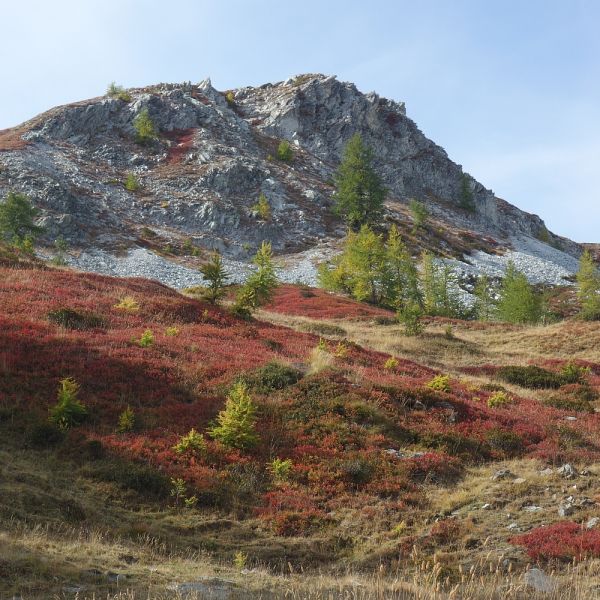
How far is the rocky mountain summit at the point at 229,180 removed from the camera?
66.6m

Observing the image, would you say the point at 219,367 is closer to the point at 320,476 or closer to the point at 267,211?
the point at 320,476

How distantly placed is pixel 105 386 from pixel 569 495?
11.9 meters

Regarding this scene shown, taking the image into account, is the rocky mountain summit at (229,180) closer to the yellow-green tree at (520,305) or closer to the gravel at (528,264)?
the gravel at (528,264)

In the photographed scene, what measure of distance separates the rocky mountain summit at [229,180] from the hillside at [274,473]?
120ft

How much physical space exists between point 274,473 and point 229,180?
245 ft

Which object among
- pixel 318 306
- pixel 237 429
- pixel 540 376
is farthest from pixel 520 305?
pixel 237 429

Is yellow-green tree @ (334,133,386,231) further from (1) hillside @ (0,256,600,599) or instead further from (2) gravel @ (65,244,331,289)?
(1) hillside @ (0,256,600,599)

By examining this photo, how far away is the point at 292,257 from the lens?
73.2m

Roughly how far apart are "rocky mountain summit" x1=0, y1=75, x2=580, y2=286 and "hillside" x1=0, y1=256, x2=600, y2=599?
36.5 meters

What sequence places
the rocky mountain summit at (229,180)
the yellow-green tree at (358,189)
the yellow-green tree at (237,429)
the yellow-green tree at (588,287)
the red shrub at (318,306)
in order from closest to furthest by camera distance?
the yellow-green tree at (237,429) → the red shrub at (318,306) → the yellow-green tree at (588,287) → the rocky mountain summit at (229,180) → the yellow-green tree at (358,189)

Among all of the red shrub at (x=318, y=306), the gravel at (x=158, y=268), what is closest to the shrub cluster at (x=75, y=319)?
the red shrub at (x=318, y=306)

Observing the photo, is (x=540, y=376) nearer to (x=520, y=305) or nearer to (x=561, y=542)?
(x=561, y=542)

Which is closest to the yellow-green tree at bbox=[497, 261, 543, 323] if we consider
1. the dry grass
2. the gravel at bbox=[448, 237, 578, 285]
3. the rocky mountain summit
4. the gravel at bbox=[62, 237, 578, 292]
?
the gravel at bbox=[62, 237, 578, 292]

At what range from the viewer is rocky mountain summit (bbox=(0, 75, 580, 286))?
66625mm
